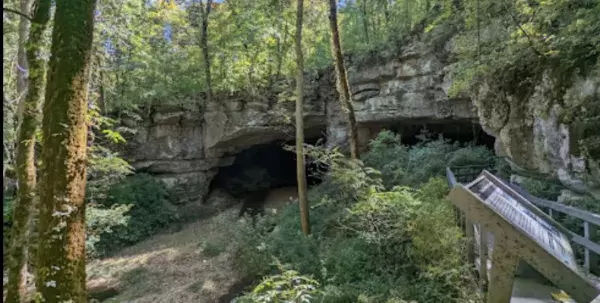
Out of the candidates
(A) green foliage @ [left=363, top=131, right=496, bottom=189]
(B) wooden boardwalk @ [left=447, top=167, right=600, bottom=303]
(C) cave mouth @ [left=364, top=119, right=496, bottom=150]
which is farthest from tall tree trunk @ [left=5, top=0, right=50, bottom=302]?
(C) cave mouth @ [left=364, top=119, right=496, bottom=150]

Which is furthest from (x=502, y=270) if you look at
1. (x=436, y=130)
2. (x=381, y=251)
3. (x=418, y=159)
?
(x=436, y=130)

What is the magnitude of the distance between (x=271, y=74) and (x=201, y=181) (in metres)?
5.88

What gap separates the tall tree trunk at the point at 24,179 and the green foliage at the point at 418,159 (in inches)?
336

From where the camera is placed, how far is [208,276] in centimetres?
891

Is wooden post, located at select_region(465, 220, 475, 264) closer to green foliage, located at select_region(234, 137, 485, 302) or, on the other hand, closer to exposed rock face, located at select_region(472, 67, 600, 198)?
green foliage, located at select_region(234, 137, 485, 302)

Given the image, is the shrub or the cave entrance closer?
the shrub

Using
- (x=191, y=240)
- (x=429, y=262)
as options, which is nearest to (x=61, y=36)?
(x=429, y=262)

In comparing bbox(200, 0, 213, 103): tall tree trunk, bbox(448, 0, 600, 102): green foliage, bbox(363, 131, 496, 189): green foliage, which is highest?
bbox(200, 0, 213, 103): tall tree trunk

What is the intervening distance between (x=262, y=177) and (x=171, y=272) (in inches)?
422

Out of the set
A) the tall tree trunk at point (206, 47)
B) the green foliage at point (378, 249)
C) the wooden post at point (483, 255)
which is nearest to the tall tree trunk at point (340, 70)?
the green foliage at point (378, 249)

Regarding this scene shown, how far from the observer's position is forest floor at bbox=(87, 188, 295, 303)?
26.6 ft

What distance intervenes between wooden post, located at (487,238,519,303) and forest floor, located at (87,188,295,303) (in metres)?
6.41

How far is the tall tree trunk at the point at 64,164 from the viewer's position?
3105 mm

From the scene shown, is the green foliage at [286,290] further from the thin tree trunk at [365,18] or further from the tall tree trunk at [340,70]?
the thin tree trunk at [365,18]
